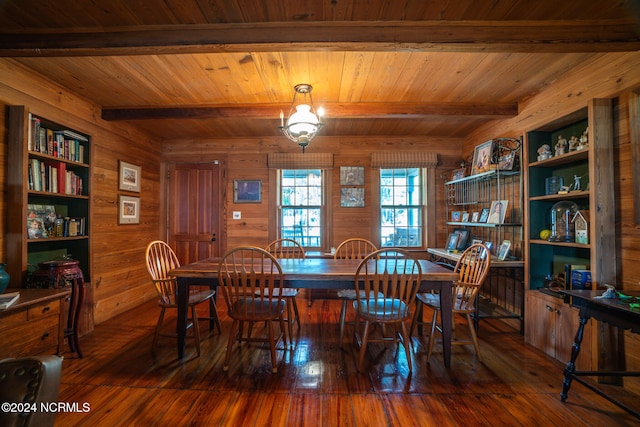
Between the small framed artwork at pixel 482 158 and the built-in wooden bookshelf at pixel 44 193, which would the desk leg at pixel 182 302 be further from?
the small framed artwork at pixel 482 158

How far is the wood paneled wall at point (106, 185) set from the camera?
93.1 inches

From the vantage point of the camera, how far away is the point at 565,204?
249 cm

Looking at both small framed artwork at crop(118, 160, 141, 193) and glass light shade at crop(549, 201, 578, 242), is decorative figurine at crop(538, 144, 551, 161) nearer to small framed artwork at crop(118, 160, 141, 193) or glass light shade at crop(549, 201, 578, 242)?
glass light shade at crop(549, 201, 578, 242)

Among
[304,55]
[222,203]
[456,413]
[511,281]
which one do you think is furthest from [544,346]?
[222,203]

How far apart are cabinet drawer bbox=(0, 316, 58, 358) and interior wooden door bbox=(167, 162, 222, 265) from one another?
2.32 metres

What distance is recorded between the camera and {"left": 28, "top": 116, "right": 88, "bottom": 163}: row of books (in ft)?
8.01

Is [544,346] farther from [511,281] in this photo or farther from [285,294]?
[285,294]

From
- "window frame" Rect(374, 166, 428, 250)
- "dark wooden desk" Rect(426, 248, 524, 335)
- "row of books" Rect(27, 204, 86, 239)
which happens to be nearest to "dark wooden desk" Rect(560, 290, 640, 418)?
"dark wooden desk" Rect(426, 248, 524, 335)

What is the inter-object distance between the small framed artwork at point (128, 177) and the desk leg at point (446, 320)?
12.9 feet

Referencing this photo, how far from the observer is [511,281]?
327 centimetres

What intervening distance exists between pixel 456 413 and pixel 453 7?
2.49m

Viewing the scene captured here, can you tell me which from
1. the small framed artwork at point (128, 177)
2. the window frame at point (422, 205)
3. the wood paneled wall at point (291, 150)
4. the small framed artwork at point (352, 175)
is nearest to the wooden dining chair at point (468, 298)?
the window frame at point (422, 205)

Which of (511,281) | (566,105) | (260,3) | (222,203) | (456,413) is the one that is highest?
(260,3)

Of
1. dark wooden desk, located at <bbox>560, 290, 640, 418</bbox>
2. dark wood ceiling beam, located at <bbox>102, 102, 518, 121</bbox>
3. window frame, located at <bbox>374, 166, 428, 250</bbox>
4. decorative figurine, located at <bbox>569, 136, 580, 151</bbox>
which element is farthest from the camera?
window frame, located at <bbox>374, 166, 428, 250</bbox>
